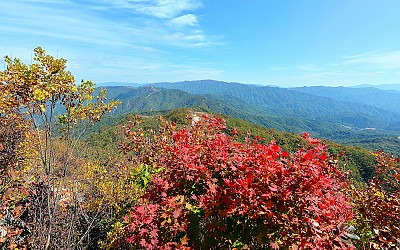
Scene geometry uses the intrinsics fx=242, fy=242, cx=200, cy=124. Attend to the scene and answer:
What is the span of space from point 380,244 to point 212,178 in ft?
9.07

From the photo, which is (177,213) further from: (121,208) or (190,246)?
(121,208)

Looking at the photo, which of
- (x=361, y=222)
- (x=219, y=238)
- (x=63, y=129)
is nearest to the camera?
(x=219, y=238)

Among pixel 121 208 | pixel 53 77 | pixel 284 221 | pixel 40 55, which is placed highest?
pixel 40 55

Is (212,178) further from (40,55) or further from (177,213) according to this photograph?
(40,55)

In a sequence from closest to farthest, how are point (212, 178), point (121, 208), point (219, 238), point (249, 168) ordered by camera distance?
point (249, 168)
point (219, 238)
point (212, 178)
point (121, 208)

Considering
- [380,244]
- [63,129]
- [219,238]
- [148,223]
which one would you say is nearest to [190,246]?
[219,238]

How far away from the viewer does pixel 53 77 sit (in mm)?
4273

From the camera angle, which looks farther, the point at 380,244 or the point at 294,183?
the point at 380,244

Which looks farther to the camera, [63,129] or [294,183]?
[63,129]

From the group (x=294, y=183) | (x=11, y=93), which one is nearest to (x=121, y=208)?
(x=11, y=93)

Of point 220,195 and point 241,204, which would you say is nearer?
point 241,204

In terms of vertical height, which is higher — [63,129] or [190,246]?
[63,129]

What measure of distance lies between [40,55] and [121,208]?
3.99 m

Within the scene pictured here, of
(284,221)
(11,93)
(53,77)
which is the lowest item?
(284,221)
